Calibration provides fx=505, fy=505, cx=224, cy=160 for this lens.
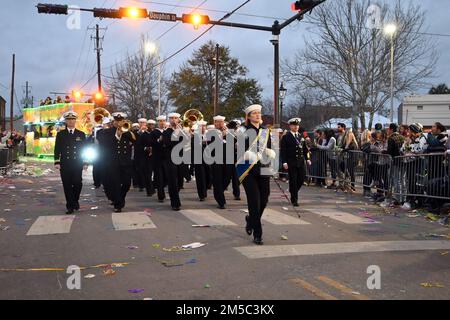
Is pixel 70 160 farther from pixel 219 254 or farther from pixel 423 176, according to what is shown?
pixel 423 176

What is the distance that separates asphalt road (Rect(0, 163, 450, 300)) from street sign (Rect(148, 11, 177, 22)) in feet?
27.5

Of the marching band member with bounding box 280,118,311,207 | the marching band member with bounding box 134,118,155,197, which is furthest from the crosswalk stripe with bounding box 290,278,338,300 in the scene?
the marching band member with bounding box 134,118,155,197

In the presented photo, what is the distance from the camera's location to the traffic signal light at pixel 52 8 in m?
15.7

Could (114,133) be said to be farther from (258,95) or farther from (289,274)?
(258,95)

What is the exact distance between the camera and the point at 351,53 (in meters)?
29.3

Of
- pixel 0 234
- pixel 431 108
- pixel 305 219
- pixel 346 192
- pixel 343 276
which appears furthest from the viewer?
pixel 431 108

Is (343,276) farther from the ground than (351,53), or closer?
closer

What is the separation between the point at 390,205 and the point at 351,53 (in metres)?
19.3

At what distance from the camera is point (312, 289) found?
519 centimetres

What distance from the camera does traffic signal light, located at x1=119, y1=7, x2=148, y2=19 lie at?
16.3 metres

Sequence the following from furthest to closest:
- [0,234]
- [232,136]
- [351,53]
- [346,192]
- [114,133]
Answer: [351,53] → [346,192] → [232,136] → [114,133] → [0,234]

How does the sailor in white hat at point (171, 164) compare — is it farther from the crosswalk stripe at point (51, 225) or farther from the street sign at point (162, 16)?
the street sign at point (162, 16)

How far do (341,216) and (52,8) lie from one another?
11.3 metres

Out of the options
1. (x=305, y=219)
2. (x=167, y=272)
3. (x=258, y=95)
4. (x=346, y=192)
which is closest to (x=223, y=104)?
(x=258, y=95)
